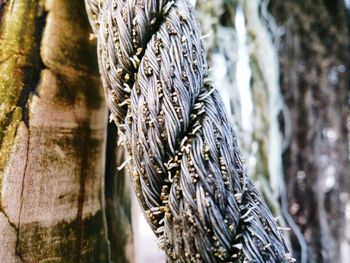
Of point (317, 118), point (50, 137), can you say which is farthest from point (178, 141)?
point (317, 118)

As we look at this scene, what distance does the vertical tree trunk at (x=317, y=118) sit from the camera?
0.95 meters

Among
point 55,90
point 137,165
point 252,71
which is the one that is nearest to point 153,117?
point 137,165

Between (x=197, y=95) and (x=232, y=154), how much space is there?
52 mm

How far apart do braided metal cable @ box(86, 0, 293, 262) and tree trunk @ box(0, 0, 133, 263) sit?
95 mm

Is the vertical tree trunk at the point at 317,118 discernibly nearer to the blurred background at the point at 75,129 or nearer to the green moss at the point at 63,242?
the blurred background at the point at 75,129

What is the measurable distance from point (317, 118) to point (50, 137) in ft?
2.49

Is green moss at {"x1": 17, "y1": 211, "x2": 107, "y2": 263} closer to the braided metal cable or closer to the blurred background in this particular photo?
the blurred background

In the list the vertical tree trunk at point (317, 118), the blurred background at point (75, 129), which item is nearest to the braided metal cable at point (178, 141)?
the blurred background at point (75, 129)

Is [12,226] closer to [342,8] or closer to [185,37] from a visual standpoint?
[185,37]

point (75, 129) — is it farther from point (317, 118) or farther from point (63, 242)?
point (317, 118)

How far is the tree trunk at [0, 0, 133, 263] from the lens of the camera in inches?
14.4

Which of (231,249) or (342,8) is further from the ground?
(342,8)

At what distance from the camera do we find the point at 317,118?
3.24 ft

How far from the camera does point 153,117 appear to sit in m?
0.29
